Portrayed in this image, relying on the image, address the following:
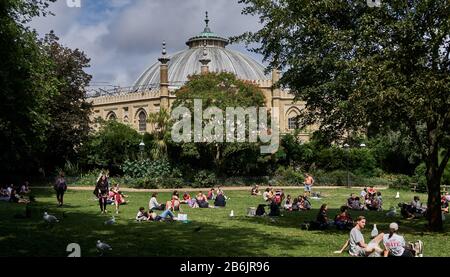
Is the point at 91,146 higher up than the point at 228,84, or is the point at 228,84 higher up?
the point at 228,84

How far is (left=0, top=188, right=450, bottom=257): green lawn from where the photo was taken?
12555 millimetres

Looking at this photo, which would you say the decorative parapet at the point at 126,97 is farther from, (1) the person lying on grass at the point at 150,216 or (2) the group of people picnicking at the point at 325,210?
(1) the person lying on grass at the point at 150,216

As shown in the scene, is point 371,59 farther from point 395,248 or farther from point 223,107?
point 223,107

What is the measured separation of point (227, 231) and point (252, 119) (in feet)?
96.7

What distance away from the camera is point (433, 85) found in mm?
14539

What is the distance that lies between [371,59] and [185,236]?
7.15 m

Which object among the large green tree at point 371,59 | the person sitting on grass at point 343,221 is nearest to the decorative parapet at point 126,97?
the large green tree at point 371,59

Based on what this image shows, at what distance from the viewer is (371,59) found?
15164 mm

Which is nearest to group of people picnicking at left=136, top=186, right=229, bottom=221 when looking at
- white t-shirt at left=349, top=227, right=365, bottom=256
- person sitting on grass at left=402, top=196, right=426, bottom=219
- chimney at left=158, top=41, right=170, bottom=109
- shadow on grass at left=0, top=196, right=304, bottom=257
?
Answer: shadow on grass at left=0, top=196, right=304, bottom=257

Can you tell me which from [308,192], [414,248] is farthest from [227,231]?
[308,192]

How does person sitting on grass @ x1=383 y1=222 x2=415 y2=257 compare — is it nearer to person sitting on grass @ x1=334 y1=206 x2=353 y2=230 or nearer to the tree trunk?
person sitting on grass @ x1=334 y1=206 x2=353 y2=230

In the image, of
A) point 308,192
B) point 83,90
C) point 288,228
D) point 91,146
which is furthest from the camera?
point 91,146

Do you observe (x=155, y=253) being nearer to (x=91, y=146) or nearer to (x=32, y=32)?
(x=32, y=32)

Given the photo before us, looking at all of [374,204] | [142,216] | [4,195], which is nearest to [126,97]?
[4,195]
